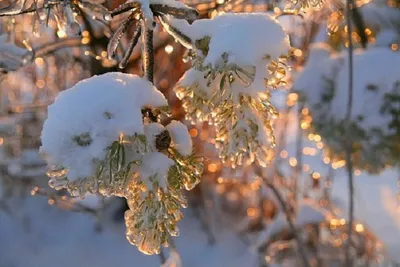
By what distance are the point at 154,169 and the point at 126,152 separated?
0.03m

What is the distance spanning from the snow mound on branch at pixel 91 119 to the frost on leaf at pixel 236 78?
6 centimetres

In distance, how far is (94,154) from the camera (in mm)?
562

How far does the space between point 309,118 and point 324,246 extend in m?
1.04

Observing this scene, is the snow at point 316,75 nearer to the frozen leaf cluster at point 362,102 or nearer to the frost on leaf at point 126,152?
the frozen leaf cluster at point 362,102

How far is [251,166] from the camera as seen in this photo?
1874 mm

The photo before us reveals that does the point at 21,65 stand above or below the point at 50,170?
below

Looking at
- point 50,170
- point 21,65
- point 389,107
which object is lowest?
point 389,107

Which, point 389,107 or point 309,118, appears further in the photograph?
point 309,118

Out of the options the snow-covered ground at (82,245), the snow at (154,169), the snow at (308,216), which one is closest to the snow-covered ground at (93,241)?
the snow-covered ground at (82,245)

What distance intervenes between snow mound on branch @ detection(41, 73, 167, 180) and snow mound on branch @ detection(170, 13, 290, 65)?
0.08 meters

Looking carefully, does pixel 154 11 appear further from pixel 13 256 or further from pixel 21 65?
pixel 13 256

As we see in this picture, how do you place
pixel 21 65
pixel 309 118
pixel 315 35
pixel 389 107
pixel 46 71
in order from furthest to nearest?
1. pixel 46 71
2. pixel 315 35
3. pixel 309 118
4. pixel 389 107
5. pixel 21 65

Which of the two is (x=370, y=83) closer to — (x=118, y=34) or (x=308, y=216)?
(x=308, y=216)

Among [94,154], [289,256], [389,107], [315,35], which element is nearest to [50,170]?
[94,154]
